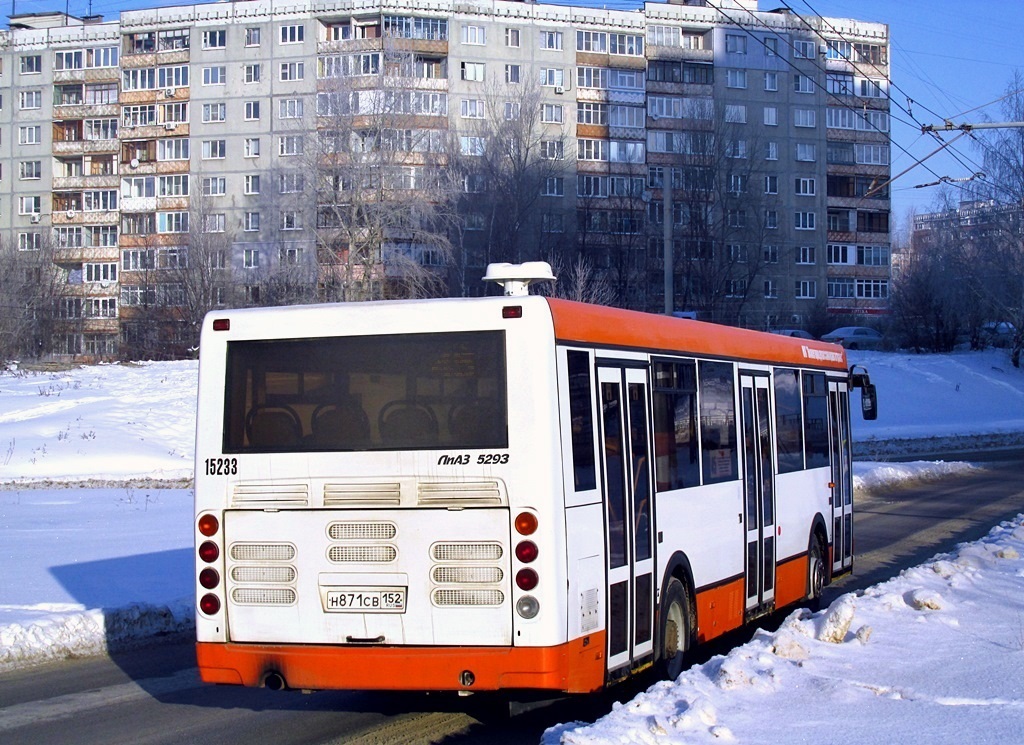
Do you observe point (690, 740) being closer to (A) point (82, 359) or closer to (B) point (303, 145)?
(B) point (303, 145)

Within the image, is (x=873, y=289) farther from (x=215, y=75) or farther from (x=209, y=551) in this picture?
(x=209, y=551)

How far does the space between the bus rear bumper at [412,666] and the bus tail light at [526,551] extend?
510 millimetres

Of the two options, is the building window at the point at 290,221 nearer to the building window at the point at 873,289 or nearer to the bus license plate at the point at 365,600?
the building window at the point at 873,289

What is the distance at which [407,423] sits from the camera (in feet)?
24.5

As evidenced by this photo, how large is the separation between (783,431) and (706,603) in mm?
3049

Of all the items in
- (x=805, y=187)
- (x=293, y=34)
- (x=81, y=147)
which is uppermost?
(x=293, y=34)

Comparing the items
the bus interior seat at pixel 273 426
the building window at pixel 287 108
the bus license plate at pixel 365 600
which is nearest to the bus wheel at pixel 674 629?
the bus license plate at pixel 365 600

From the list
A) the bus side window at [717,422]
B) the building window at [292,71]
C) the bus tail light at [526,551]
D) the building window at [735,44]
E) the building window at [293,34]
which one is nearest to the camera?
the bus tail light at [526,551]

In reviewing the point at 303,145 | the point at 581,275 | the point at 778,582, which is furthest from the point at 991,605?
the point at 303,145

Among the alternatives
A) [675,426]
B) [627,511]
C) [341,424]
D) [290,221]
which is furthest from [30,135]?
[627,511]

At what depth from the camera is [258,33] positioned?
76.8 m

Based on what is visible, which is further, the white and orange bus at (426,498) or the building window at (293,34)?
the building window at (293,34)

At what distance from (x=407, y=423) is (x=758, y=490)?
4.88m

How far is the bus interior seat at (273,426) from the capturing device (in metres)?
7.68
